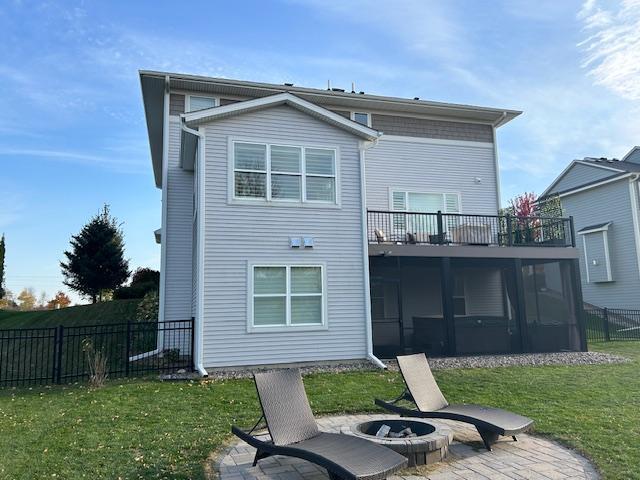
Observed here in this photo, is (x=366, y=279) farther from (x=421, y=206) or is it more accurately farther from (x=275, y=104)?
(x=421, y=206)

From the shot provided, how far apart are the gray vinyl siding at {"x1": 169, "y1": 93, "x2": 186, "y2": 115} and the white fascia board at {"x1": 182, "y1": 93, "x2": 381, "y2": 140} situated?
3430 mm

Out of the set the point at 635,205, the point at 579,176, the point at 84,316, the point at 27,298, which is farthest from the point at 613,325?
the point at 27,298

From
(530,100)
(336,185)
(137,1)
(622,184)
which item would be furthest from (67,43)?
(622,184)

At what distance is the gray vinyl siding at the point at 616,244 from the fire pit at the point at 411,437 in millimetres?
19862

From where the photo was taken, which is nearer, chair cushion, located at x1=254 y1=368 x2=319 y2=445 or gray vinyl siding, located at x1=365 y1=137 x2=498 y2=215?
chair cushion, located at x1=254 y1=368 x2=319 y2=445

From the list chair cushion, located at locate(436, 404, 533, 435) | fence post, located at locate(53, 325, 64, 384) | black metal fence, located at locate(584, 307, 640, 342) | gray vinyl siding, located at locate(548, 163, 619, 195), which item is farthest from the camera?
gray vinyl siding, located at locate(548, 163, 619, 195)

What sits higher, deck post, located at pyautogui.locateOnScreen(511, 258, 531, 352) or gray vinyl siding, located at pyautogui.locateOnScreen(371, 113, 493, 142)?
gray vinyl siding, located at pyautogui.locateOnScreen(371, 113, 493, 142)

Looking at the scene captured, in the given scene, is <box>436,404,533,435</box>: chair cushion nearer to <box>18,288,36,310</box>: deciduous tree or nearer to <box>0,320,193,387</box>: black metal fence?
<box>0,320,193,387</box>: black metal fence

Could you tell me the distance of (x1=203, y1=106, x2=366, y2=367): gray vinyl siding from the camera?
1084 cm

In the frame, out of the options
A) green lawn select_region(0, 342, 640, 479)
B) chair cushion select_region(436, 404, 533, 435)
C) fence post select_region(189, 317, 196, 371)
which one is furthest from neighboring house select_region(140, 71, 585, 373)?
chair cushion select_region(436, 404, 533, 435)

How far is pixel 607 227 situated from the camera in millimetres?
22031

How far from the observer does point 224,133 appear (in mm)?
11445

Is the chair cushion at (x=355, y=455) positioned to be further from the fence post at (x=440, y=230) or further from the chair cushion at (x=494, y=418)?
the fence post at (x=440, y=230)

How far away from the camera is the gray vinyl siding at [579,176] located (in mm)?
23156
